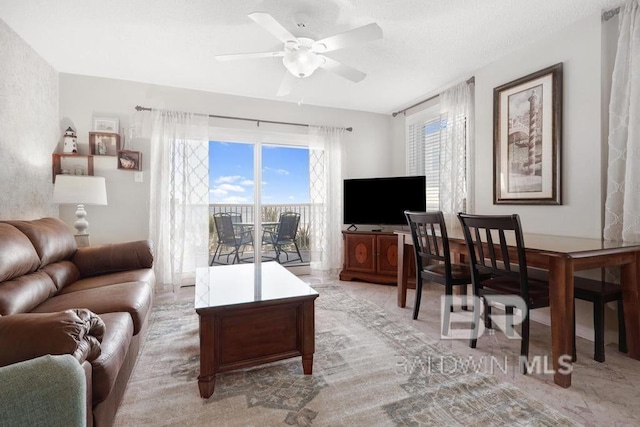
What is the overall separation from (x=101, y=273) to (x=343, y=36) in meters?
2.56

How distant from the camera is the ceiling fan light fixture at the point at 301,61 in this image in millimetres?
2230

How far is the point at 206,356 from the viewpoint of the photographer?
1553 millimetres

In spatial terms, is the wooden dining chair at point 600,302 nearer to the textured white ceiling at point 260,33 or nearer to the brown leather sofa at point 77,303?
the textured white ceiling at point 260,33

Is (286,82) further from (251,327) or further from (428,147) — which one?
(428,147)

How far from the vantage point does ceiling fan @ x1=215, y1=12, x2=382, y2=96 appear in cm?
192

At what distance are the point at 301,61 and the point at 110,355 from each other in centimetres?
210

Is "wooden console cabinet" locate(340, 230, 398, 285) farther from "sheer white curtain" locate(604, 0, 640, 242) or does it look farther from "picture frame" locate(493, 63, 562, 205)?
"sheer white curtain" locate(604, 0, 640, 242)

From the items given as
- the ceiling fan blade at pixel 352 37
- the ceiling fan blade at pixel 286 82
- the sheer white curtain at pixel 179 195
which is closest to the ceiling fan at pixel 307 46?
the ceiling fan blade at pixel 352 37

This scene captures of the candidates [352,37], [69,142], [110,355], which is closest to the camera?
[110,355]

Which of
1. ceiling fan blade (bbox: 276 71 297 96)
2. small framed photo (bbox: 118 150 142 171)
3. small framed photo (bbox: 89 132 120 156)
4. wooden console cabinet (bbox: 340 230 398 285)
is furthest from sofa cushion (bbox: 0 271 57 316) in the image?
wooden console cabinet (bbox: 340 230 398 285)

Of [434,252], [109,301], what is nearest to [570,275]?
[434,252]

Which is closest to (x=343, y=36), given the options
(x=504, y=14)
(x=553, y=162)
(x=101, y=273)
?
(x=504, y=14)

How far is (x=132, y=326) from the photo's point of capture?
65.2 inches

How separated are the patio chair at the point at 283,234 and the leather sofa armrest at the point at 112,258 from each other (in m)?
1.83
